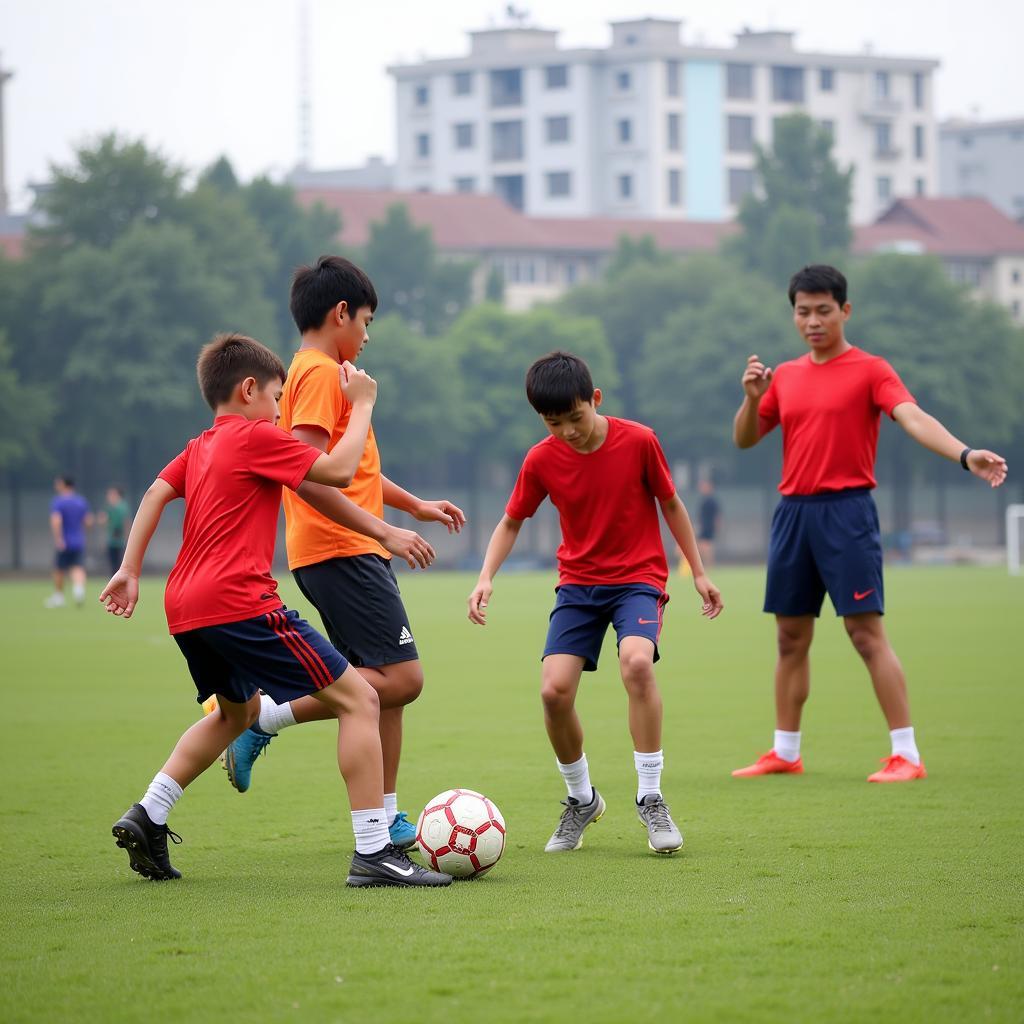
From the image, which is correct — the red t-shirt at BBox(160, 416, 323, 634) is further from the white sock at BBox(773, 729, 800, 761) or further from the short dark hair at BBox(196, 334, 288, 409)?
the white sock at BBox(773, 729, 800, 761)

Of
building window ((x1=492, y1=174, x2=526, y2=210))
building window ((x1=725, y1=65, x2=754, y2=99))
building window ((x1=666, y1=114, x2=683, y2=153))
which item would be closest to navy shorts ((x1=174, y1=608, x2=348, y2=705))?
building window ((x1=666, y1=114, x2=683, y2=153))

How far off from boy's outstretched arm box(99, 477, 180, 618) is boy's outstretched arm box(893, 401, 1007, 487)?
3238 mm

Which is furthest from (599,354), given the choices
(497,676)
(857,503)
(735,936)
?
(735,936)

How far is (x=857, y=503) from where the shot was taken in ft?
30.8

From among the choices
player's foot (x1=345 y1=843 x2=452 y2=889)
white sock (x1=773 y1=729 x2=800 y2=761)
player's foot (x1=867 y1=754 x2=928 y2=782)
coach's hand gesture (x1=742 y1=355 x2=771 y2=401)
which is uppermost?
coach's hand gesture (x1=742 y1=355 x2=771 y2=401)

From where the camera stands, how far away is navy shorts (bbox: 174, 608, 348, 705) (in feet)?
21.3

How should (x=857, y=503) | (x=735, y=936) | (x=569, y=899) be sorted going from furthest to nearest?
(x=857, y=503), (x=569, y=899), (x=735, y=936)

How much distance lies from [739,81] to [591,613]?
118 meters

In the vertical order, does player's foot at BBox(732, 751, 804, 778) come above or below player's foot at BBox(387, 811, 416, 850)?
below

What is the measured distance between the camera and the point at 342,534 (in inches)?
276

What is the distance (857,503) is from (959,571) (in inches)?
1481

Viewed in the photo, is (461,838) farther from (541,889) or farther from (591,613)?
(591,613)

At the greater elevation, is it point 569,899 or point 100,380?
point 100,380

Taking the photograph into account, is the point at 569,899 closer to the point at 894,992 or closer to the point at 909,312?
the point at 894,992
